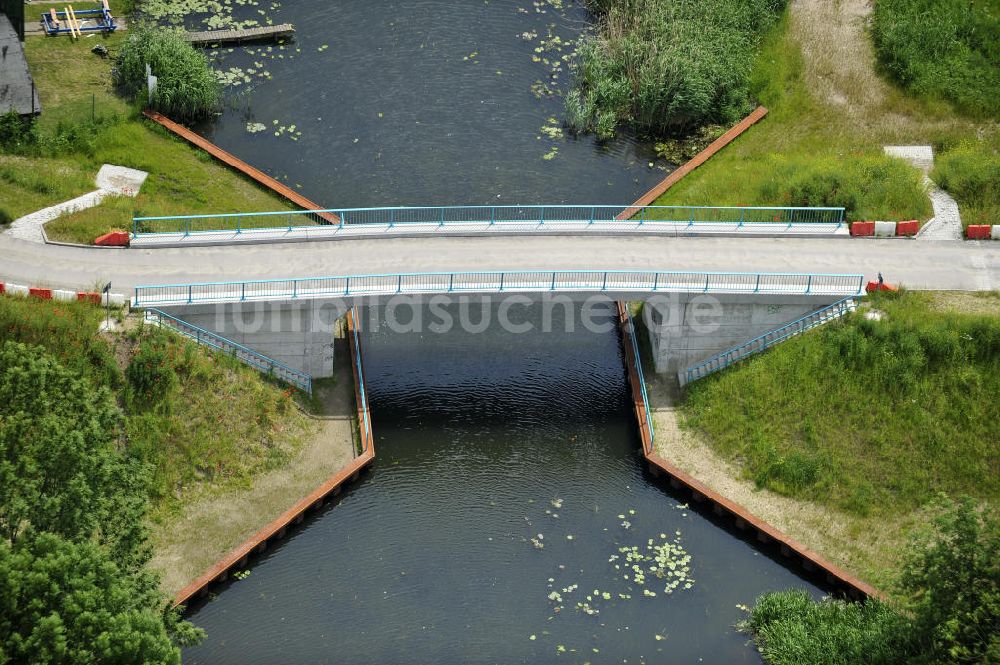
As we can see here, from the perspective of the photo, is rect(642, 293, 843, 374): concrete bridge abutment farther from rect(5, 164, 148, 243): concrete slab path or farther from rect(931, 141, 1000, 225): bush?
rect(5, 164, 148, 243): concrete slab path

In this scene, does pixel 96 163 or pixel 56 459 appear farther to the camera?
pixel 96 163

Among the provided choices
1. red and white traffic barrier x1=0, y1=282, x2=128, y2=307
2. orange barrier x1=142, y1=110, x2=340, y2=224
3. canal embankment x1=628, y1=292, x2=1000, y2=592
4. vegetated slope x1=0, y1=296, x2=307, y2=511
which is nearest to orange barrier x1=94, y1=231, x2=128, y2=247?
red and white traffic barrier x1=0, y1=282, x2=128, y2=307

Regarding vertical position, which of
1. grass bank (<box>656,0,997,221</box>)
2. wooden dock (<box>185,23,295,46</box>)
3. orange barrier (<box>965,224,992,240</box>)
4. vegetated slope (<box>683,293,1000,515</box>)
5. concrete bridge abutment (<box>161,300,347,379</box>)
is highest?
wooden dock (<box>185,23,295,46</box>)

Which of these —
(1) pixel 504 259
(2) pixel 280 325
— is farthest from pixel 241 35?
(2) pixel 280 325

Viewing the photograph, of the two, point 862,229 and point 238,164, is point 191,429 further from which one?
point 862,229

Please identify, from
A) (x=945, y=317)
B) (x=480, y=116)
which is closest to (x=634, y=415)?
(x=945, y=317)

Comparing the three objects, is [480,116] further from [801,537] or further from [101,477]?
[101,477]
